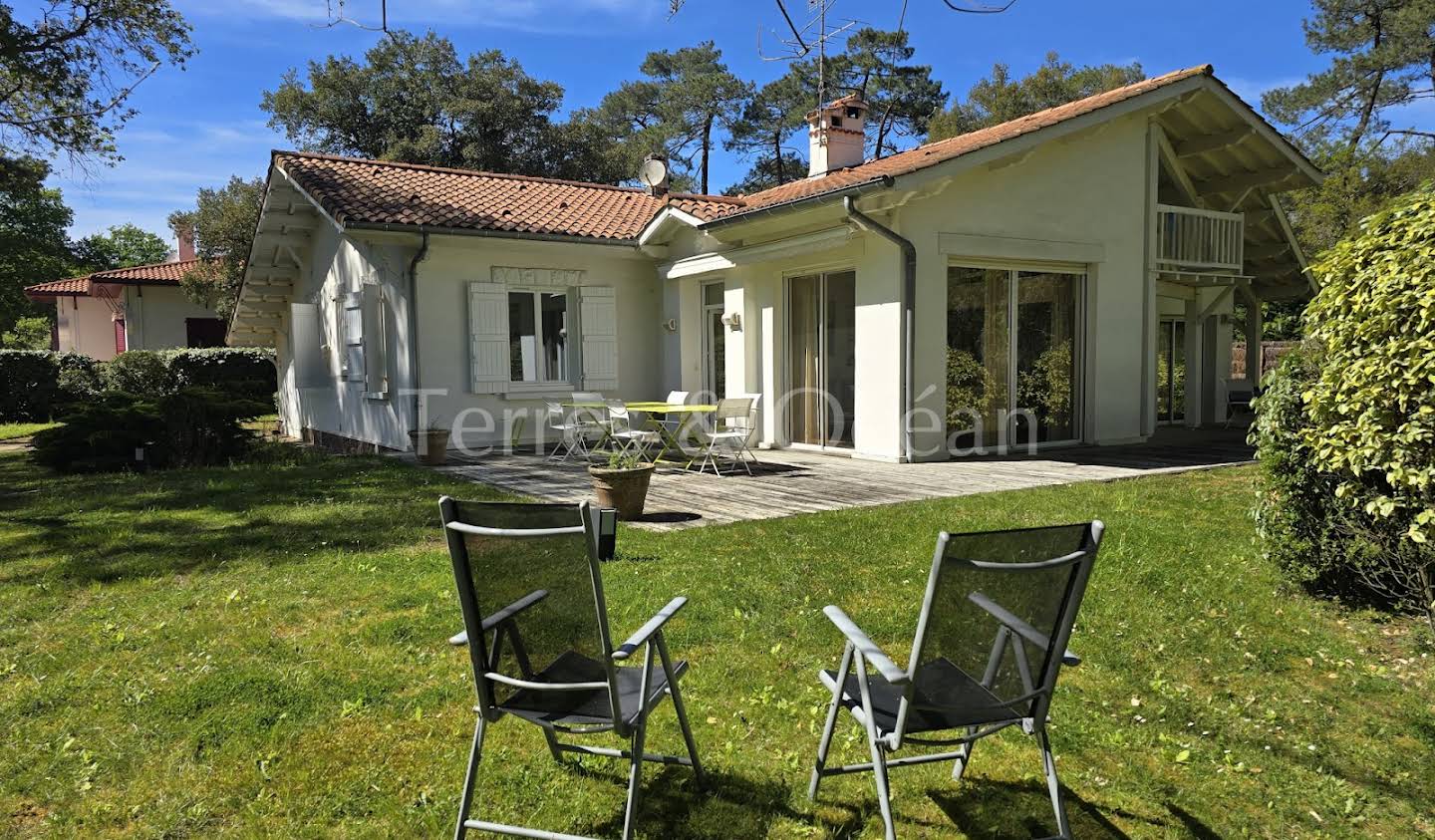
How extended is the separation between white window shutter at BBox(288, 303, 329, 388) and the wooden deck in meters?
3.81

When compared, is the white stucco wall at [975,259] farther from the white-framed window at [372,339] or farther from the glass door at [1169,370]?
the white-framed window at [372,339]

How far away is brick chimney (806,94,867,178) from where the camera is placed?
12273mm

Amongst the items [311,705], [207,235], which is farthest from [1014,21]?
[207,235]

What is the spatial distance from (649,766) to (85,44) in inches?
583

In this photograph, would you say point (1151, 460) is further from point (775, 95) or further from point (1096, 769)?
point (775, 95)

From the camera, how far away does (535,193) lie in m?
13.4

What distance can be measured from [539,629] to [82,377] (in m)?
20.4

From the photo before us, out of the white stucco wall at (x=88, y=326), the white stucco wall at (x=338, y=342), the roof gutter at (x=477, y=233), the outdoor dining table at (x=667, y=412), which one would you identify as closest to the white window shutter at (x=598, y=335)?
the roof gutter at (x=477, y=233)

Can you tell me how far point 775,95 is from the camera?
27750 mm

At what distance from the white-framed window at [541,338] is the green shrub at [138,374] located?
10.1 metres

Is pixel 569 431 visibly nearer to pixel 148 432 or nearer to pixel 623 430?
pixel 623 430

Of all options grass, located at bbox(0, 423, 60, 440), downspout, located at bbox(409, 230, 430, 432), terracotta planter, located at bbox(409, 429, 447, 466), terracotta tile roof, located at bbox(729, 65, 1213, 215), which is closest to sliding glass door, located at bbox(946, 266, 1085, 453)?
terracotta tile roof, located at bbox(729, 65, 1213, 215)

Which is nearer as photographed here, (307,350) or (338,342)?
(338,342)

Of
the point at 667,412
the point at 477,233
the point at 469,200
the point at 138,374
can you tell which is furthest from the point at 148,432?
the point at 138,374
